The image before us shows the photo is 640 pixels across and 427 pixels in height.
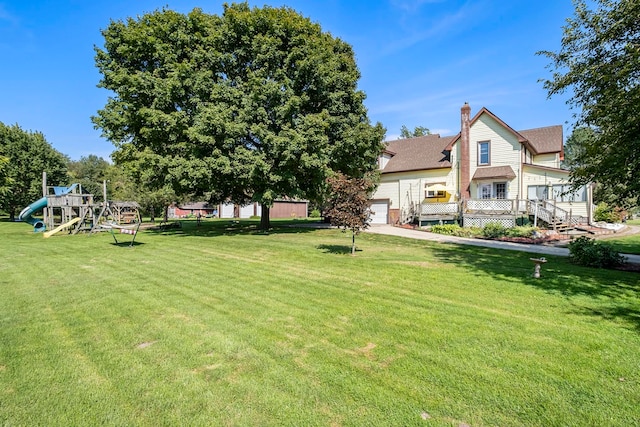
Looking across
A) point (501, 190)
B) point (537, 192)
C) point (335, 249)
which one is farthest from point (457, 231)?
point (335, 249)

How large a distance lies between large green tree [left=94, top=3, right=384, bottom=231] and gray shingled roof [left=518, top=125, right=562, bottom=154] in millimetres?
14475

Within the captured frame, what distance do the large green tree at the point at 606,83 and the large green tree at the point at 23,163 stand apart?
45.9 meters

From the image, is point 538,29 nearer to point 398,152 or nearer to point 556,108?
point 556,108

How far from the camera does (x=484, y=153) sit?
24.9m

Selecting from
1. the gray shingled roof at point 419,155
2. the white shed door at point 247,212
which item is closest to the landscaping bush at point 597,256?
the gray shingled roof at point 419,155

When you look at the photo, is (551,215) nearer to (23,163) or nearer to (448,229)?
(448,229)

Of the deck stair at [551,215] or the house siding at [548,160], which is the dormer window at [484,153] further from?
the deck stair at [551,215]

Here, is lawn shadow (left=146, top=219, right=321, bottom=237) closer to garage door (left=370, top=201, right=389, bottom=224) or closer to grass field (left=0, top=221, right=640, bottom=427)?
garage door (left=370, top=201, right=389, bottom=224)

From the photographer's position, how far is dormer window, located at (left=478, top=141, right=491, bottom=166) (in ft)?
80.9

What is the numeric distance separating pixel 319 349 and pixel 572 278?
7.46 m

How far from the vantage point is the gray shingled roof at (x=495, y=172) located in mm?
23156

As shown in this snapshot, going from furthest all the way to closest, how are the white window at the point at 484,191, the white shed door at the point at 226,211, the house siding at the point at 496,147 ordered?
1. the white shed door at the point at 226,211
2. the white window at the point at 484,191
3. the house siding at the point at 496,147

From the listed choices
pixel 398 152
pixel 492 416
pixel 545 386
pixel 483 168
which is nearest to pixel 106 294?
pixel 492 416

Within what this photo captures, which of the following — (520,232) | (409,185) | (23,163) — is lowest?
(520,232)
